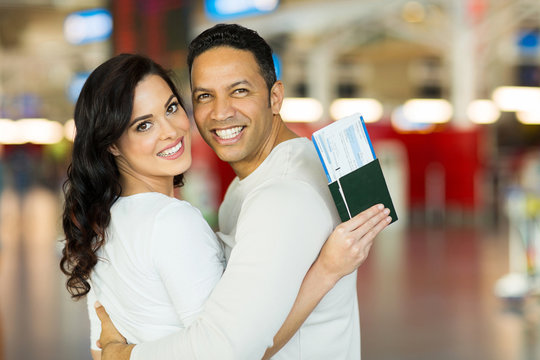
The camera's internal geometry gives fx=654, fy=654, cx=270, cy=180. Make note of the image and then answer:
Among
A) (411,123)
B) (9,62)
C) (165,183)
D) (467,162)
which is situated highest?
(9,62)

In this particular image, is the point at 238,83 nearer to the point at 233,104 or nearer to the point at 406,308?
the point at 233,104

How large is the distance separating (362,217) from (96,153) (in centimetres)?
62

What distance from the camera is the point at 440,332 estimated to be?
4543 millimetres

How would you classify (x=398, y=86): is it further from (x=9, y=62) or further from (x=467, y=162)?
(x=9, y=62)

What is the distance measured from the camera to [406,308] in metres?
5.20

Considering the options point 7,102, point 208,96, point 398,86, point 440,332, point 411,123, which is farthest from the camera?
point 7,102

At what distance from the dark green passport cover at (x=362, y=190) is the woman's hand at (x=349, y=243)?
A: 0.02 m

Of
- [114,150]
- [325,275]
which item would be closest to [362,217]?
[325,275]

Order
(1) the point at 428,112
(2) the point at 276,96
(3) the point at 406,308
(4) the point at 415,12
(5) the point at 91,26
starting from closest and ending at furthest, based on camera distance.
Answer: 1. (2) the point at 276,96
2. (3) the point at 406,308
3. (5) the point at 91,26
4. (4) the point at 415,12
5. (1) the point at 428,112

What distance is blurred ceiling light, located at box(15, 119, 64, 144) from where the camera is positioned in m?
25.0

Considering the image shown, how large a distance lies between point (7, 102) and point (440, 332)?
2228cm

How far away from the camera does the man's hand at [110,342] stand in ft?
4.62

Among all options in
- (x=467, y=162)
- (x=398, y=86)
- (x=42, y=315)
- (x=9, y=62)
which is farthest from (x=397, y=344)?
(x=9, y=62)

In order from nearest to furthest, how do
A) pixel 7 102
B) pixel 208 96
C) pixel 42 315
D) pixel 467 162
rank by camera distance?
1. pixel 208 96
2. pixel 42 315
3. pixel 467 162
4. pixel 7 102
